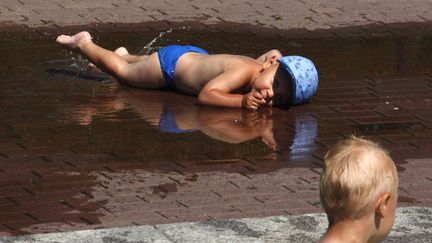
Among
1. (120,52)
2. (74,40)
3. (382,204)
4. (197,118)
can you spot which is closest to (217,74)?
(197,118)

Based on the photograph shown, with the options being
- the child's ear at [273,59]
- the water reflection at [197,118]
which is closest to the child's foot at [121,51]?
the water reflection at [197,118]

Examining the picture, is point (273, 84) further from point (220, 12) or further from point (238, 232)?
point (220, 12)

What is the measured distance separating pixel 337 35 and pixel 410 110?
209cm

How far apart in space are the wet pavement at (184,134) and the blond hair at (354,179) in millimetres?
2265

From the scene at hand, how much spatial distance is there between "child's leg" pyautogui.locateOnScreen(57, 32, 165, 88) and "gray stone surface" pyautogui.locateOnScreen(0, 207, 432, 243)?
3.02 metres

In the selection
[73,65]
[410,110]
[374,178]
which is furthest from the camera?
[73,65]

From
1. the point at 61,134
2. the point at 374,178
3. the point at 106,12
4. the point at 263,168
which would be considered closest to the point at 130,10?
the point at 106,12

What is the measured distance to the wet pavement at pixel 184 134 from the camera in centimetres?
623

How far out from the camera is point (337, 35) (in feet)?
33.2

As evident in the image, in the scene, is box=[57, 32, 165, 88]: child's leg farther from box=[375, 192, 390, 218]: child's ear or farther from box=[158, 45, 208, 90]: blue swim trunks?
box=[375, 192, 390, 218]: child's ear

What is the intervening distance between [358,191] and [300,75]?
13.8 feet

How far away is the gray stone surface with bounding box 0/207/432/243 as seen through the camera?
5527mm

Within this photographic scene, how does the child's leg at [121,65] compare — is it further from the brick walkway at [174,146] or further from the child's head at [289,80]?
the child's head at [289,80]

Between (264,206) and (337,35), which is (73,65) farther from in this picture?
(264,206)
